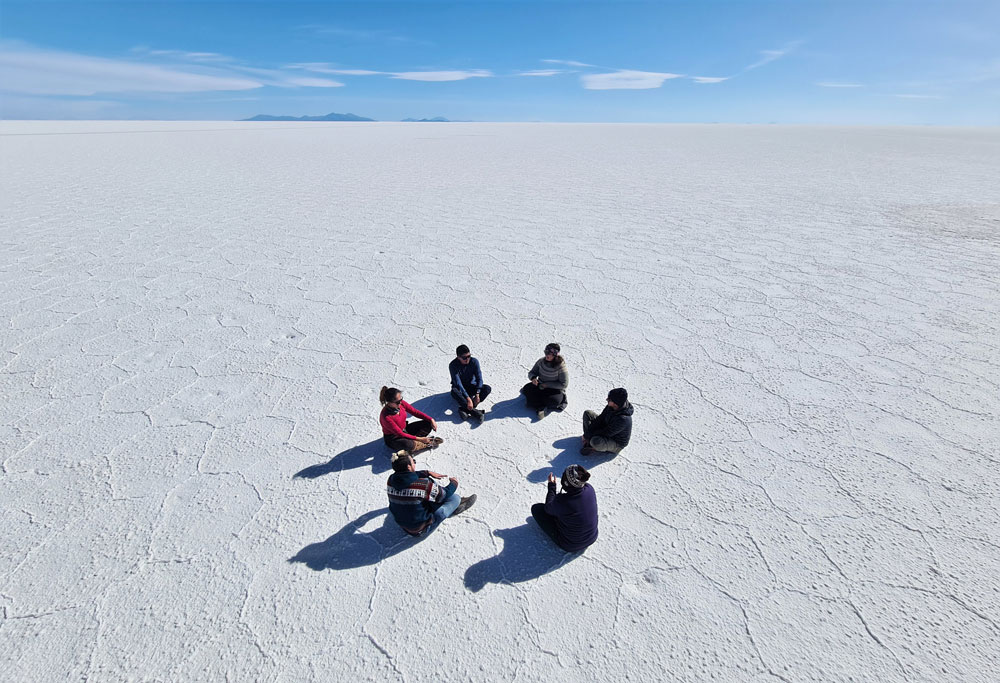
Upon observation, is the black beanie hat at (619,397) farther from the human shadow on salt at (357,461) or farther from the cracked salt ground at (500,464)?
the human shadow on salt at (357,461)

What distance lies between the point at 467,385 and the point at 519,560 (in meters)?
1.41

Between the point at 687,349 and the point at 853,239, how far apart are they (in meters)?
5.71

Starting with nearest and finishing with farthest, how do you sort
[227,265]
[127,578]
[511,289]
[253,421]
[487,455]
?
[127,578] < [487,455] < [253,421] < [511,289] < [227,265]

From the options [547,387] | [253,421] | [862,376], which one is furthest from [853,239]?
[253,421]

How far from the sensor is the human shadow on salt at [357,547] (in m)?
2.46

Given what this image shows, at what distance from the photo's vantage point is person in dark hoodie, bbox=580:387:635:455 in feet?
9.66

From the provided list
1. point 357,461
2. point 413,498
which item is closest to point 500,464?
point 413,498

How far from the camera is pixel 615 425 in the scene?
2998mm

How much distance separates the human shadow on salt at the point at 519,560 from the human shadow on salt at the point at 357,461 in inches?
37.9

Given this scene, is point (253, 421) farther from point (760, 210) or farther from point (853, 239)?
point (760, 210)

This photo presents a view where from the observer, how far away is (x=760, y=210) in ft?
34.0

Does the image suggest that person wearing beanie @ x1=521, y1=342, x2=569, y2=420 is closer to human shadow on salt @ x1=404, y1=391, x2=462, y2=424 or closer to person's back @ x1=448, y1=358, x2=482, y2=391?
person's back @ x1=448, y1=358, x2=482, y2=391

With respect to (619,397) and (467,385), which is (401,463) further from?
(619,397)

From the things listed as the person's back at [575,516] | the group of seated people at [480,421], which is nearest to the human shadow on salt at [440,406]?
the group of seated people at [480,421]
